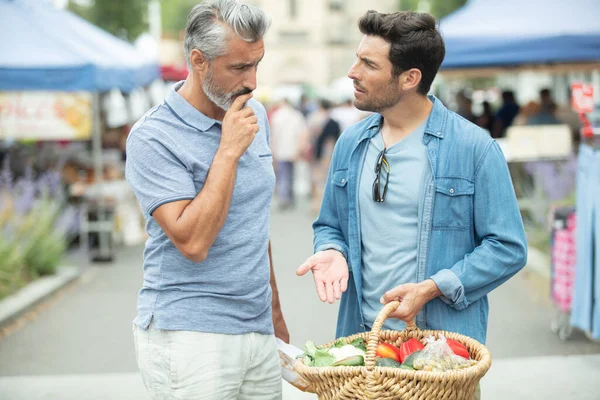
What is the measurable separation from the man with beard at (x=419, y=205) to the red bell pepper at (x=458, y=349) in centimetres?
20

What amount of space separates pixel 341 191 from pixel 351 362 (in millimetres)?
807

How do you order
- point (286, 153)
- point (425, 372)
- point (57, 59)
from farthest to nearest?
point (286, 153) → point (57, 59) → point (425, 372)

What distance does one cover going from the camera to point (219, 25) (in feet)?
8.38

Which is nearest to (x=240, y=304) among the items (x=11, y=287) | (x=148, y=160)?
(x=148, y=160)

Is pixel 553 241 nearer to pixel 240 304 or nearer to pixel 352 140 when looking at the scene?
pixel 352 140

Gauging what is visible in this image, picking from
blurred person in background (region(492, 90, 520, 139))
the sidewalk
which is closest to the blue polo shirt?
the sidewalk

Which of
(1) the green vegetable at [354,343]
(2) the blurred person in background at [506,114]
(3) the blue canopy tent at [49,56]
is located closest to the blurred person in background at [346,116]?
(2) the blurred person in background at [506,114]

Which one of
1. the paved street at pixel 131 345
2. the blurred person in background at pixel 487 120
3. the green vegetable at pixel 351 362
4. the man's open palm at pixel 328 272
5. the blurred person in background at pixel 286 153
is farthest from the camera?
the blurred person in background at pixel 487 120

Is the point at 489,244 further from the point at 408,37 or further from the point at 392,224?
the point at 408,37

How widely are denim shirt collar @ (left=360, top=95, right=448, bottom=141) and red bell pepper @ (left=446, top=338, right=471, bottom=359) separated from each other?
0.72m

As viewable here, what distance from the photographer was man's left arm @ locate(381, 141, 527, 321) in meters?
2.66

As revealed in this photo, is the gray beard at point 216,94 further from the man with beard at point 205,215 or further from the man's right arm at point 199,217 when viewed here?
the man's right arm at point 199,217

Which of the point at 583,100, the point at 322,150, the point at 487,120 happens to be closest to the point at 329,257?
the point at 583,100

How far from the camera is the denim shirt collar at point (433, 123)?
2818 millimetres
